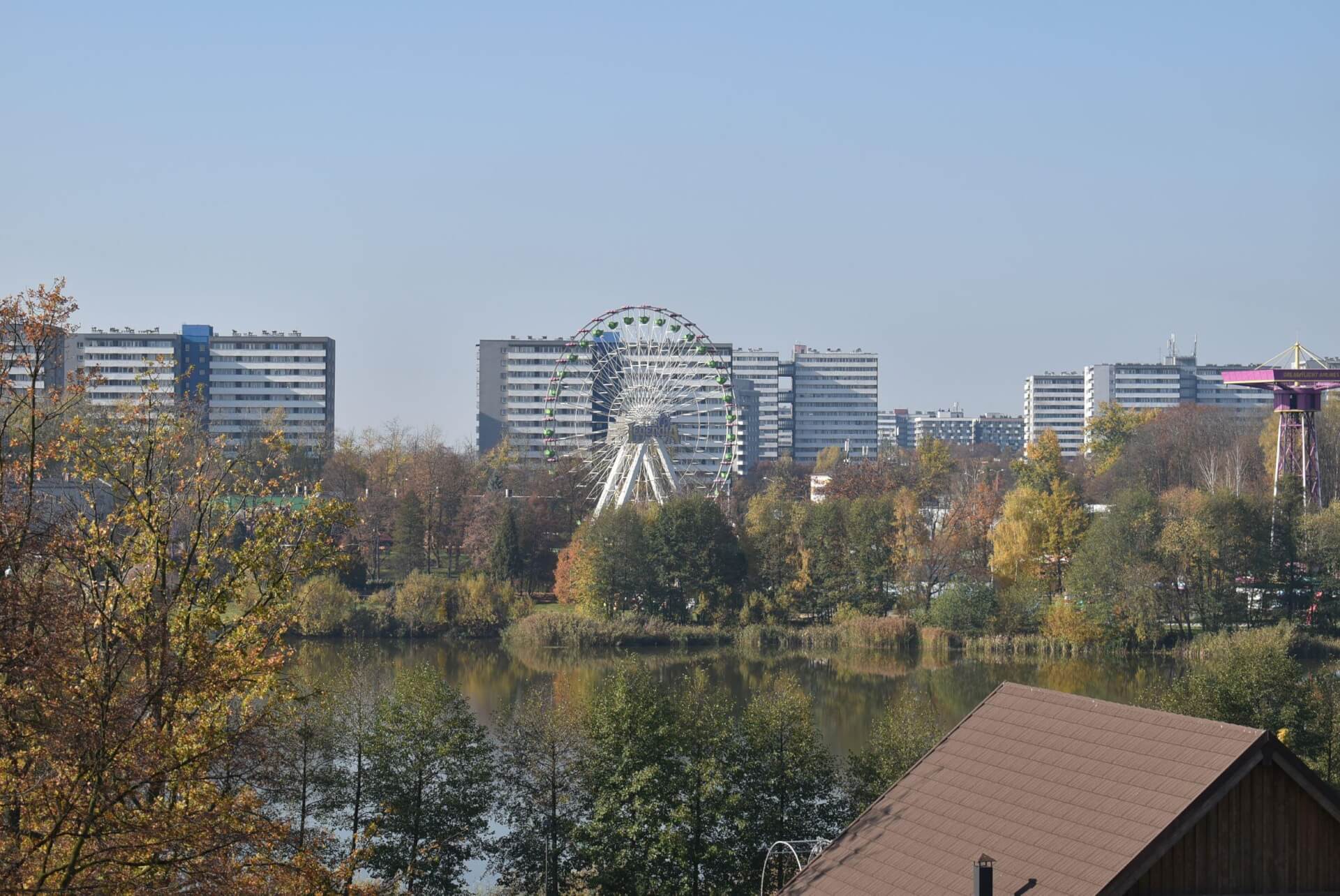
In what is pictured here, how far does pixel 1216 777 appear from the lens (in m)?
9.48

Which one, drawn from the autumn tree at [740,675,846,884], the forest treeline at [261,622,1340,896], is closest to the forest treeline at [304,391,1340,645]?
the forest treeline at [261,622,1340,896]

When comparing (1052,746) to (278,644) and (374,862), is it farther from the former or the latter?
(374,862)

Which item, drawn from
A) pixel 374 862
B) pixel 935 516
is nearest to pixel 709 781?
pixel 374 862

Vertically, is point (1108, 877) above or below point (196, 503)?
below

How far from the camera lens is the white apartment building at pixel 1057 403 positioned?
7495 inches

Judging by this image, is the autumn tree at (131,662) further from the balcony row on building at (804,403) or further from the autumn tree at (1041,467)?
the balcony row on building at (804,403)

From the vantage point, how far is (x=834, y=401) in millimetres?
181125

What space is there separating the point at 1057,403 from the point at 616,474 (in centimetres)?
13604

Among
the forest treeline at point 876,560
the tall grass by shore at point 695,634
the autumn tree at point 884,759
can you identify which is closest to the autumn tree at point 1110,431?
the forest treeline at point 876,560

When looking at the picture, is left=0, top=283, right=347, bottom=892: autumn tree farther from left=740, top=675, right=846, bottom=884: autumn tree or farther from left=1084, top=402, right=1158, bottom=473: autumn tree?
left=1084, top=402, right=1158, bottom=473: autumn tree

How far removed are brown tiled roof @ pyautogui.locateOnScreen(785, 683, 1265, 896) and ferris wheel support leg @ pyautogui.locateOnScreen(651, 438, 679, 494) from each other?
5273cm

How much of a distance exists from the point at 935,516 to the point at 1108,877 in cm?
5963

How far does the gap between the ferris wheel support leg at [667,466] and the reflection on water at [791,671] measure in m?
13.8

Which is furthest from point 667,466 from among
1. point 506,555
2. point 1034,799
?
point 1034,799
